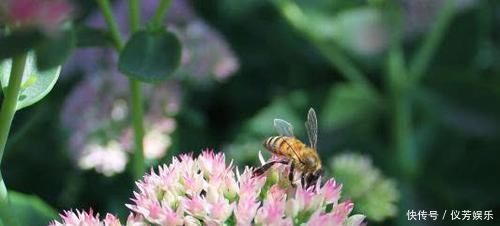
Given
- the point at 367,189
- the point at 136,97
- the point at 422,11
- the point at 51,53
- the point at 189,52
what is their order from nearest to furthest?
1. the point at 51,53
2. the point at 136,97
3. the point at 367,189
4. the point at 189,52
5. the point at 422,11

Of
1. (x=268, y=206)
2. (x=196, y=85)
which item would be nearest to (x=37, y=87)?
(x=268, y=206)

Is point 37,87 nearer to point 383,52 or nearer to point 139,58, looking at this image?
point 139,58

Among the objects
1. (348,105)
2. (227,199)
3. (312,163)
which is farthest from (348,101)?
(227,199)

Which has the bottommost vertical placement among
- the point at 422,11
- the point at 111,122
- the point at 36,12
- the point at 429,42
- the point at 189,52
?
the point at 36,12

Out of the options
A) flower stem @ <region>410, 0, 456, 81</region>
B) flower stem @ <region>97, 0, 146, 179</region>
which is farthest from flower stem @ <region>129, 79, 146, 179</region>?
flower stem @ <region>410, 0, 456, 81</region>

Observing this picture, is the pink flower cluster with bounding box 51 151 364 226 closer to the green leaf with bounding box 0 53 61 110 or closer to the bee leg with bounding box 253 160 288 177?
the bee leg with bounding box 253 160 288 177

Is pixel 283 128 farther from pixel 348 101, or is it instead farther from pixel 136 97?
pixel 348 101

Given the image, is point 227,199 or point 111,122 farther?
point 111,122
